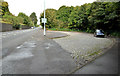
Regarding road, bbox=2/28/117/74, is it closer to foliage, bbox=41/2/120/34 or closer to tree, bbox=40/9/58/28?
foliage, bbox=41/2/120/34

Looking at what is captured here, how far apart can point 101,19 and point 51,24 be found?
29.6 metres

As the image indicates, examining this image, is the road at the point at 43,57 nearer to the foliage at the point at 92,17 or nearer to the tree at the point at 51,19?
the foliage at the point at 92,17

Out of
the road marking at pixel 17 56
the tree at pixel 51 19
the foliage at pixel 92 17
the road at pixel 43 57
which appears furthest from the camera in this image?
the tree at pixel 51 19

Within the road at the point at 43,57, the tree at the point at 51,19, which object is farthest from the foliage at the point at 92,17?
the road at the point at 43,57

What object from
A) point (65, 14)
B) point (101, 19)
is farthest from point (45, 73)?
point (65, 14)

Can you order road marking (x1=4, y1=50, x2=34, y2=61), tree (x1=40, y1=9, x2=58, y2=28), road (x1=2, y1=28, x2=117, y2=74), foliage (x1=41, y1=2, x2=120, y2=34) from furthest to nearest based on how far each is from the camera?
1. tree (x1=40, y1=9, x2=58, y2=28)
2. foliage (x1=41, y1=2, x2=120, y2=34)
3. road marking (x1=4, y1=50, x2=34, y2=61)
4. road (x1=2, y1=28, x2=117, y2=74)

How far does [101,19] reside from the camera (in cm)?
1948

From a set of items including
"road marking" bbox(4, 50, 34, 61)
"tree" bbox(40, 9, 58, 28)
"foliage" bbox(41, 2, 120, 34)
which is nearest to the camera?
"road marking" bbox(4, 50, 34, 61)

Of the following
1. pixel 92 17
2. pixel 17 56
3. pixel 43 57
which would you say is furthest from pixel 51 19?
pixel 43 57

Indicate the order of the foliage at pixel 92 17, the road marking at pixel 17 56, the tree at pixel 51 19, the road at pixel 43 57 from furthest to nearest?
the tree at pixel 51 19, the foliage at pixel 92 17, the road marking at pixel 17 56, the road at pixel 43 57

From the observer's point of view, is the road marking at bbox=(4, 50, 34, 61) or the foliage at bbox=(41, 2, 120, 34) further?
the foliage at bbox=(41, 2, 120, 34)

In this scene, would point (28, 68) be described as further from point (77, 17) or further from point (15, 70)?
point (77, 17)

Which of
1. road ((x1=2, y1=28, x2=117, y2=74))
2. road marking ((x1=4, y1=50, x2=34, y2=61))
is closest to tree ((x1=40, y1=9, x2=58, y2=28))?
road ((x1=2, y1=28, x2=117, y2=74))

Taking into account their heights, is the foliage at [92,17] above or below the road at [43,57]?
above
